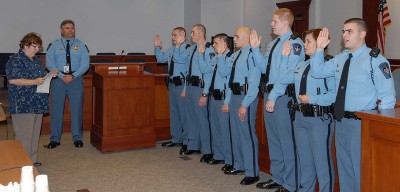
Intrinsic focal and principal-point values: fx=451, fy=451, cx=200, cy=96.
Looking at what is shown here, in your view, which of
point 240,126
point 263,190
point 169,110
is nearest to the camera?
point 263,190

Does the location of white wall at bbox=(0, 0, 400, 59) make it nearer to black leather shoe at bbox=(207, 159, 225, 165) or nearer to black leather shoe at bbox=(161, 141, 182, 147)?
black leather shoe at bbox=(161, 141, 182, 147)

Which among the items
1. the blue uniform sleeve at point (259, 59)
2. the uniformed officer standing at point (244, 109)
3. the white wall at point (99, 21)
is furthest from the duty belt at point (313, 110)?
the white wall at point (99, 21)

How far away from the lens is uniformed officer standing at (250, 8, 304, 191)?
3891 mm

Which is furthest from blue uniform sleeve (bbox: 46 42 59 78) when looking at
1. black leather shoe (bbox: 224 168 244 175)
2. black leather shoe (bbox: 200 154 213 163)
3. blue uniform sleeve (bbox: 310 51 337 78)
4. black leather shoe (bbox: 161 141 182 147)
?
blue uniform sleeve (bbox: 310 51 337 78)

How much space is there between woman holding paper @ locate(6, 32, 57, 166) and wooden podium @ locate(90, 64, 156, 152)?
1057mm

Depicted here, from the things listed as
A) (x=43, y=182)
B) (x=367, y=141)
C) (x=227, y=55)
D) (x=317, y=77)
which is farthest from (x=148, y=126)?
(x=43, y=182)

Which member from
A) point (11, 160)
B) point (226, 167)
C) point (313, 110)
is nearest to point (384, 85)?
point (313, 110)

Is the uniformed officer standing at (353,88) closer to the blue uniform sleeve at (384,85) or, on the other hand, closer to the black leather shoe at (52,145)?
the blue uniform sleeve at (384,85)

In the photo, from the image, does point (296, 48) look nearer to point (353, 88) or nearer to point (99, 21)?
point (353, 88)

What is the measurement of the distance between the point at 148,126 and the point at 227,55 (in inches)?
71.2

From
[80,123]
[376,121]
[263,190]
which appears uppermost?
[376,121]

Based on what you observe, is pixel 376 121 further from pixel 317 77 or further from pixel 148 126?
pixel 148 126

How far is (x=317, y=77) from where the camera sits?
11.2 feet

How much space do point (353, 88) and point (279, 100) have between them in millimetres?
871
